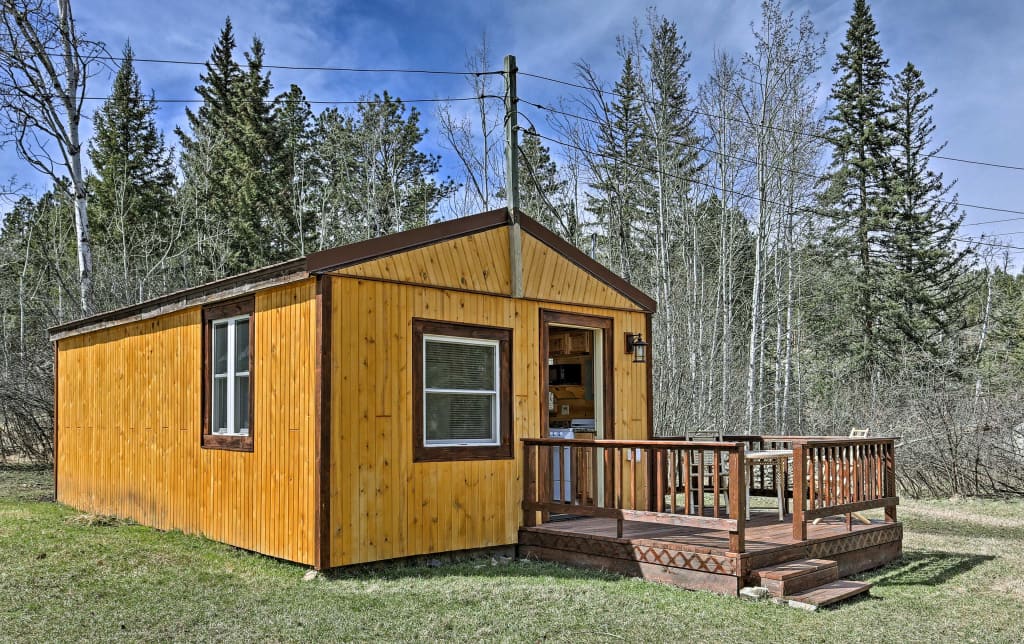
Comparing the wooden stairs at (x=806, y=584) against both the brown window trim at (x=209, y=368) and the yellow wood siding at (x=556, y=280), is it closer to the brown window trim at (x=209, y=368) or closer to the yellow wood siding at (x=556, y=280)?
the yellow wood siding at (x=556, y=280)

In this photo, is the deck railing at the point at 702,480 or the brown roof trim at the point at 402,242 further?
the brown roof trim at the point at 402,242

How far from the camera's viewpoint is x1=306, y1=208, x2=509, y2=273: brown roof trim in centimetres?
652

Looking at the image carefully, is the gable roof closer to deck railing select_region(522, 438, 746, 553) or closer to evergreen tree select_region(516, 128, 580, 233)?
deck railing select_region(522, 438, 746, 553)

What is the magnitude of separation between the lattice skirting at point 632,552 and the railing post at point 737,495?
0.14m

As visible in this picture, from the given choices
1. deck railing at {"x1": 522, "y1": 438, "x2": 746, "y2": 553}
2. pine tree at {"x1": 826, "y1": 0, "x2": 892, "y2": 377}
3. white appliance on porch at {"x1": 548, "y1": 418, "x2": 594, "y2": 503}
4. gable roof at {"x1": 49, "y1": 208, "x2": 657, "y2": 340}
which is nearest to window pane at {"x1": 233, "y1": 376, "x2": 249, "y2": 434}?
gable roof at {"x1": 49, "y1": 208, "x2": 657, "y2": 340}

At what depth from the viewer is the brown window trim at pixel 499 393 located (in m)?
7.13

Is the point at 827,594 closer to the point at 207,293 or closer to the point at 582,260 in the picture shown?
the point at 582,260

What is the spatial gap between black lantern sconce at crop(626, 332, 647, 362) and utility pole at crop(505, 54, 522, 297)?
5.67ft

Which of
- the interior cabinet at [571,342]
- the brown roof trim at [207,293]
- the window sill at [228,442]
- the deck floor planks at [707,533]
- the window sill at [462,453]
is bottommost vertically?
the deck floor planks at [707,533]

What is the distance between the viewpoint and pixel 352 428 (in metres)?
6.66

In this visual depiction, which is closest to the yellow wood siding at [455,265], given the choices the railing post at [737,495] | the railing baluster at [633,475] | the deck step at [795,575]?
the railing baluster at [633,475]

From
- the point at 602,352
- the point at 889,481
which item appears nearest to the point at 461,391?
the point at 602,352

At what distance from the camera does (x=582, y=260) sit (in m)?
8.74

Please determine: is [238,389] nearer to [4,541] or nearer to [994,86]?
[4,541]
